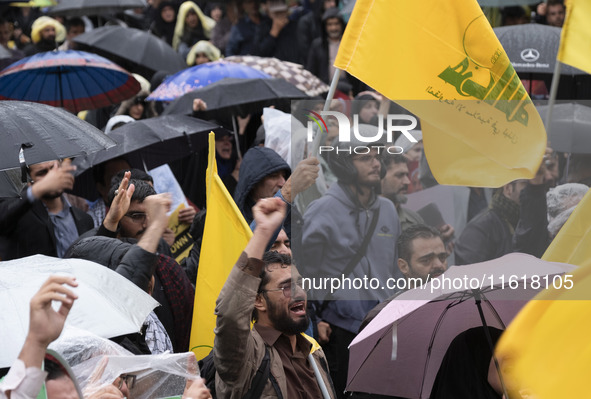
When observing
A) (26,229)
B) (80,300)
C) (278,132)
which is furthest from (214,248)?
(278,132)

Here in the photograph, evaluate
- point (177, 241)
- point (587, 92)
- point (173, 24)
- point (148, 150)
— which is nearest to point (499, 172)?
point (177, 241)

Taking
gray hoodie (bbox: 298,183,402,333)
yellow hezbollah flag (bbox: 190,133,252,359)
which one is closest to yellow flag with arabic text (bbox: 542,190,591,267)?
gray hoodie (bbox: 298,183,402,333)

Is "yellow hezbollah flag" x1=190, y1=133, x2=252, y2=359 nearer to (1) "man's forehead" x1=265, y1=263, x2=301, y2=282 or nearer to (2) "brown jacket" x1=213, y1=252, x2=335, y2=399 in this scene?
(1) "man's forehead" x1=265, y1=263, x2=301, y2=282

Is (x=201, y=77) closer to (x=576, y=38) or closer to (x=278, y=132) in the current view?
(x=278, y=132)

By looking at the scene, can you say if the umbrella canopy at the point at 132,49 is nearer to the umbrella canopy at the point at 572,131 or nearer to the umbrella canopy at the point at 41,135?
the umbrella canopy at the point at 41,135

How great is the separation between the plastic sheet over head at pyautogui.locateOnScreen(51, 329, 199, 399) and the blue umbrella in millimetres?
5840

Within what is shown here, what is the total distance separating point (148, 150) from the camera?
823 cm

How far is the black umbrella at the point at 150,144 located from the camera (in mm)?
7980

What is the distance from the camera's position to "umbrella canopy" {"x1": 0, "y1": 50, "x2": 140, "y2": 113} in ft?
30.7

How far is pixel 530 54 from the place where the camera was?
9641mm

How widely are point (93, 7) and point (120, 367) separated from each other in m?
10.2

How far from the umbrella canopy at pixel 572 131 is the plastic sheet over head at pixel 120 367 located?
3054 mm

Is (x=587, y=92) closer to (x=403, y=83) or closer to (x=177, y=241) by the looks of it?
(x=177, y=241)

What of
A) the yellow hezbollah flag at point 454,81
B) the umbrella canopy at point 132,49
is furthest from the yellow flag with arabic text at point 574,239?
the umbrella canopy at point 132,49
